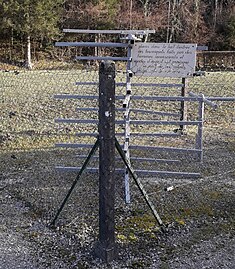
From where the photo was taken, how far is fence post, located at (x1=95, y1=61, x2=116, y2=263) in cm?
286

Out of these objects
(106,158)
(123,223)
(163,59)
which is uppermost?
(163,59)

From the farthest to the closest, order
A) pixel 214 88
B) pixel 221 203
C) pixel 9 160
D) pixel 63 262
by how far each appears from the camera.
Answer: pixel 214 88 → pixel 9 160 → pixel 221 203 → pixel 63 262

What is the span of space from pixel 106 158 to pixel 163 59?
159 centimetres

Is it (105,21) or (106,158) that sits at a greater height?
(105,21)

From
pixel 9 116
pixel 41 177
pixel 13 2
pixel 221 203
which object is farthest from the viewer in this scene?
pixel 13 2

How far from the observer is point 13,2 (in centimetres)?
2339

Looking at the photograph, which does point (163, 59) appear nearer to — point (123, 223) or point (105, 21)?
point (123, 223)

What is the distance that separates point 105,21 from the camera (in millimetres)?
27125

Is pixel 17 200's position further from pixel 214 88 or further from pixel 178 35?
pixel 178 35

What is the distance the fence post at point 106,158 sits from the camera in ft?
9.37

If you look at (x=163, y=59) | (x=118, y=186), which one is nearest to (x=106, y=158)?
(x=118, y=186)

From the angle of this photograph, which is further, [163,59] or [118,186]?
[118,186]

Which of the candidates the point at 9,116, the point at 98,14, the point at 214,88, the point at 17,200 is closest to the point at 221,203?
the point at 17,200

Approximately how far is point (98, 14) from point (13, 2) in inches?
232
